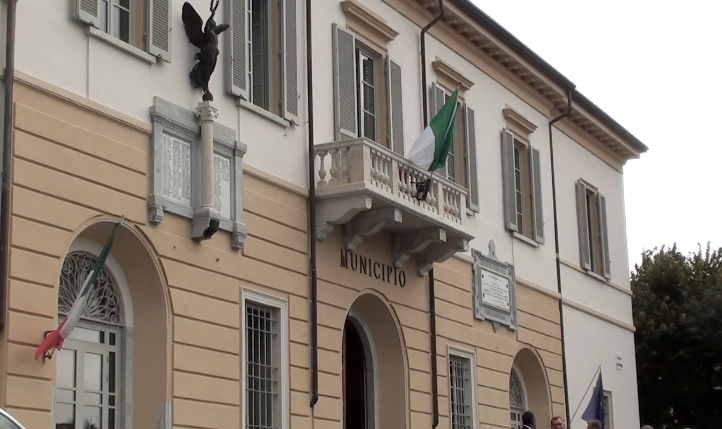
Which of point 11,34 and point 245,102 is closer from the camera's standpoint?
point 11,34

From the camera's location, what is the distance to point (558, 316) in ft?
88.5

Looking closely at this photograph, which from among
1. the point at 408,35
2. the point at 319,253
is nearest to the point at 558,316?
the point at 408,35

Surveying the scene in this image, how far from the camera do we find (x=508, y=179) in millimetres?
25406

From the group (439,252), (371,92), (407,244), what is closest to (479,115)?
(371,92)

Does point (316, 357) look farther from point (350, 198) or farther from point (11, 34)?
point (11, 34)

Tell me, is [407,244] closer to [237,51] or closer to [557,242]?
[237,51]

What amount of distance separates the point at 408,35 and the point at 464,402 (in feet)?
21.0

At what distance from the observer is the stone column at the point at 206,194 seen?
15.8 meters

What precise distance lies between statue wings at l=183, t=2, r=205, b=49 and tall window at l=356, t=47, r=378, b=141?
4802mm

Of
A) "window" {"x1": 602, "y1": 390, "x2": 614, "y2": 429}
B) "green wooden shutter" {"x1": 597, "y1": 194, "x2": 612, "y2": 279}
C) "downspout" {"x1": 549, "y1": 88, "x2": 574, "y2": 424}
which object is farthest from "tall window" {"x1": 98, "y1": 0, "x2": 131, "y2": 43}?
"green wooden shutter" {"x1": 597, "y1": 194, "x2": 612, "y2": 279}

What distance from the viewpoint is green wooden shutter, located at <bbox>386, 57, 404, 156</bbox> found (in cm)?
2125

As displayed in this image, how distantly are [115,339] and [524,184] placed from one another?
13.0 metres

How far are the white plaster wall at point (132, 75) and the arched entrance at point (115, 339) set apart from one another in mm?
1549

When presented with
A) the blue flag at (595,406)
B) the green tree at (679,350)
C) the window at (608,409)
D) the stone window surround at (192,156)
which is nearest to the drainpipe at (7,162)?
the stone window surround at (192,156)
